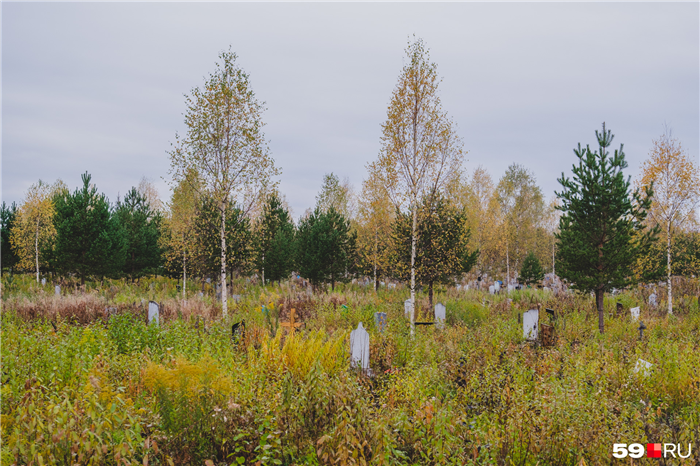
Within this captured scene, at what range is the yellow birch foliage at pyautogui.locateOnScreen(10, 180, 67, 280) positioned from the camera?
928 inches

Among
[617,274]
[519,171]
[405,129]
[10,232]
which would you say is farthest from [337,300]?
[519,171]

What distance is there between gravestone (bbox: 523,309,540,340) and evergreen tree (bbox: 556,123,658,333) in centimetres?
188

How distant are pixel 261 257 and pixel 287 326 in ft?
55.0

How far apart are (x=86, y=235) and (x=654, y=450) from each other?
22.3 meters

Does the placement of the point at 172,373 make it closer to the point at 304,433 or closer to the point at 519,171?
the point at 304,433

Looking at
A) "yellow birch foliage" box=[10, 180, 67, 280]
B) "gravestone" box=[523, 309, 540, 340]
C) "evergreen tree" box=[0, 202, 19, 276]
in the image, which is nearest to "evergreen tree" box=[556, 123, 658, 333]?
"gravestone" box=[523, 309, 540, 340]

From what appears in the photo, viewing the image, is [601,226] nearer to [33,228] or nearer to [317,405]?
[317,405]

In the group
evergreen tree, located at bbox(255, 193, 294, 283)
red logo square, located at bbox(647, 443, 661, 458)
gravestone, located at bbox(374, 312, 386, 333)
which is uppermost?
evergreen tree, located at bbox(255, 193, 294, 283)

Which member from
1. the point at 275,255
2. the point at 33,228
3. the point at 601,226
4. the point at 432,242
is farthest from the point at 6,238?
the point at 601,226

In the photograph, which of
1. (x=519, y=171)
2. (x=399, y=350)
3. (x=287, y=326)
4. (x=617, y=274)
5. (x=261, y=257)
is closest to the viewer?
(x=399, y=350)

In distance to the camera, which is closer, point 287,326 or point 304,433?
Answer: point 304,433

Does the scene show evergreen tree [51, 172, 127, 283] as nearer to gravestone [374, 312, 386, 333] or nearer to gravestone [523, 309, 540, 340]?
gravestone [374, 312, 386, 333]

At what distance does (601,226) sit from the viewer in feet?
34.7

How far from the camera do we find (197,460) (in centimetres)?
345
